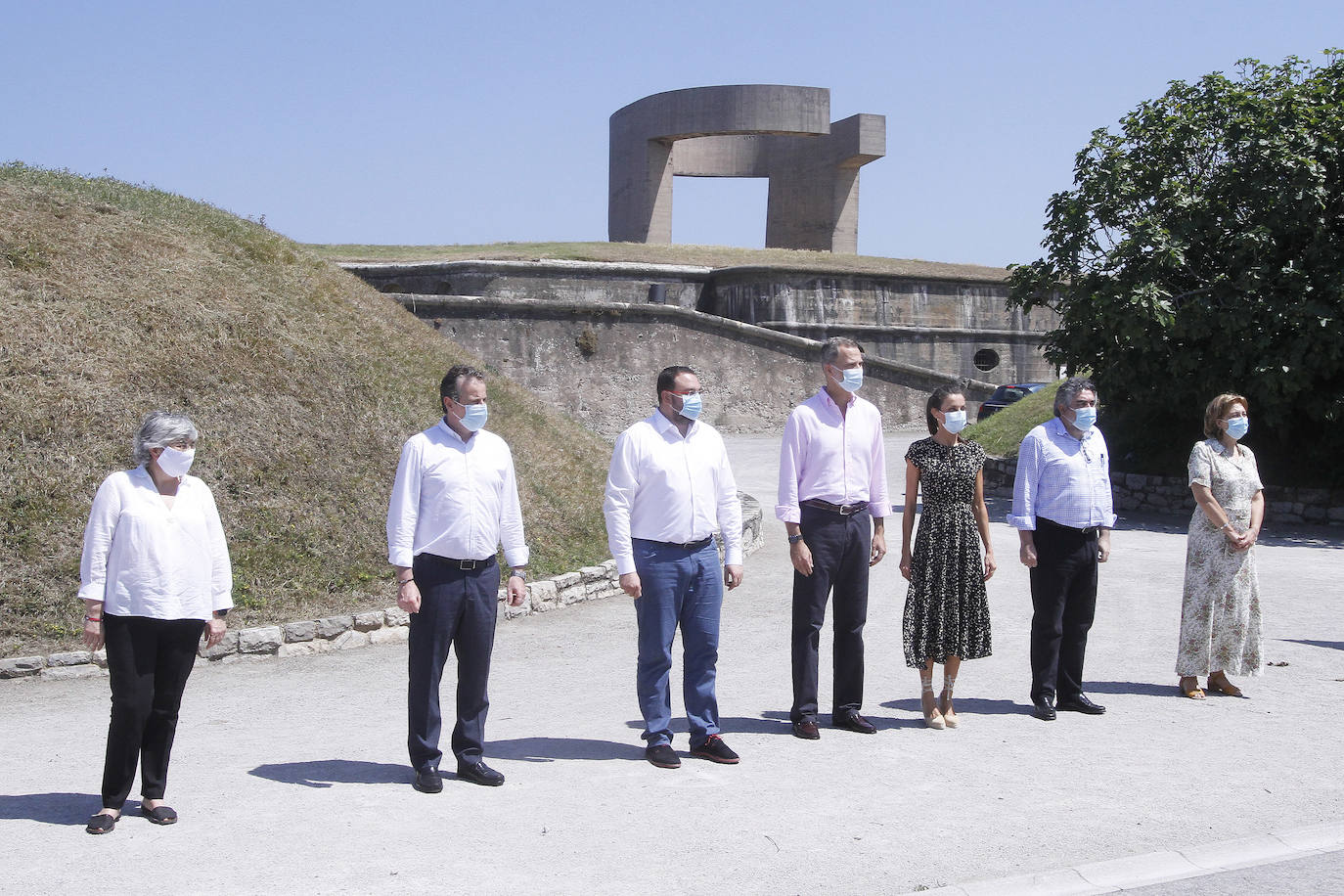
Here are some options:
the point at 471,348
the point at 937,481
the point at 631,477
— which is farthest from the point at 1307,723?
the point at 471,348

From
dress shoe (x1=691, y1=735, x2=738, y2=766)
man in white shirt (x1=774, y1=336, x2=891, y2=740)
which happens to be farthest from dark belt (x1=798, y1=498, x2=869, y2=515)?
dress shoe (x1=691, y1=735, x2=738, y2=766)

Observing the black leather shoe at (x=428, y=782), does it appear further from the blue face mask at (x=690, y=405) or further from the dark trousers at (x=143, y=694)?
the blue face mask at (x=690, y=405)

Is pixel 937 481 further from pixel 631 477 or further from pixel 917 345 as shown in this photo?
pixel 917 345

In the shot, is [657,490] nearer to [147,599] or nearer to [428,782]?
[428,782]

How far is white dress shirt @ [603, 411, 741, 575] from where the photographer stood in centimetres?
579

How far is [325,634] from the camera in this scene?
9172 millimetres

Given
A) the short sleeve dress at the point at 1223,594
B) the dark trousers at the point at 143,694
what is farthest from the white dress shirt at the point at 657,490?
the short sleeve dress at the point at 1223,594

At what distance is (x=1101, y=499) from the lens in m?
6.95

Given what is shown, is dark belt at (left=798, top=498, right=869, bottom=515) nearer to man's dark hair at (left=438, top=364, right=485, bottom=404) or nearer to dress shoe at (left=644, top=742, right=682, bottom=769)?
dress shoe at (left=644, top=742, right=682, bottom=769)

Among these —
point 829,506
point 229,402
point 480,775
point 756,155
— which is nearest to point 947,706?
point 829,506

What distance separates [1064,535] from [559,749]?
3133 millimetres

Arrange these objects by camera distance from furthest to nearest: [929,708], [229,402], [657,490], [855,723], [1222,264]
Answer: [1222,264]
[229,402]
[929,708]
[855,723]
[657,490]

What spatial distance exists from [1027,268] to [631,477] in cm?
1403

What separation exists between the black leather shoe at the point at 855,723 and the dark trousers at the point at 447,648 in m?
2.01
